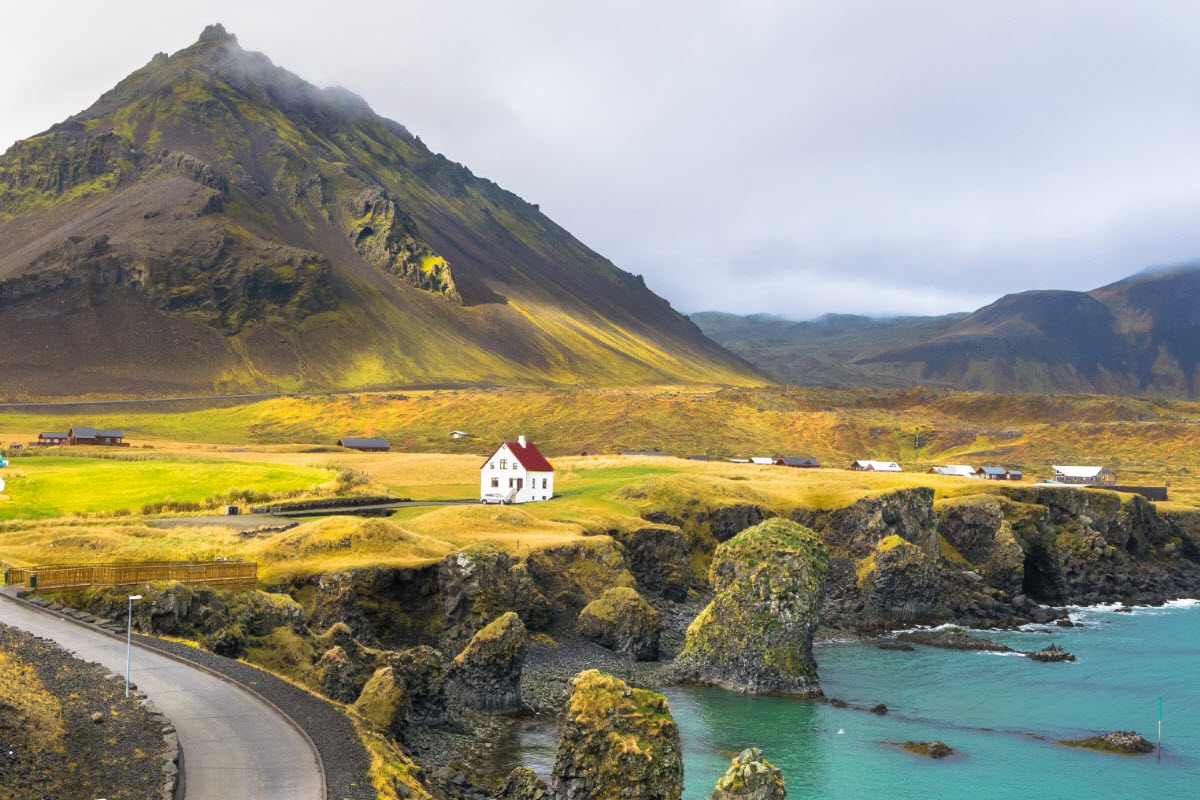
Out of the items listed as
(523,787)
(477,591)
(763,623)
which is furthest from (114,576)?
(763,623)

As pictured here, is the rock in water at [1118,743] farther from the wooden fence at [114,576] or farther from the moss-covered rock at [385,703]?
the wooden fence at [114,576]

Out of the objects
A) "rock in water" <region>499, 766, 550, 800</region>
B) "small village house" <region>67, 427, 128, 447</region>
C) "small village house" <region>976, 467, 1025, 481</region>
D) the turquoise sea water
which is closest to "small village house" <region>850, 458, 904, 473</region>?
"small village house" <region>976, 467, 1025, 481</region>

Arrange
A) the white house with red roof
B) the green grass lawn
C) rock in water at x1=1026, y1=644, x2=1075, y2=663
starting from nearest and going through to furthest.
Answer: rock in water at x1=1026, y1=644, x2=1075, y2=663 → the green grass lawn → the white house with red roof

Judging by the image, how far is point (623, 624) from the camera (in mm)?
60406

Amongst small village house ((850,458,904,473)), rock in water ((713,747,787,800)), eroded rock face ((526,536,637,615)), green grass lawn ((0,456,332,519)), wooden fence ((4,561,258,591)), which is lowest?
rock in water ((713,747,787,800))

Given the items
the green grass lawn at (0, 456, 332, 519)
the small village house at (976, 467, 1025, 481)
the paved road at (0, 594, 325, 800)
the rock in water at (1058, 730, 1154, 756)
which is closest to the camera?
the paved road at (0, 594, 325, 800)

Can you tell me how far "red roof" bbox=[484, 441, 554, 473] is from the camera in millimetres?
93625

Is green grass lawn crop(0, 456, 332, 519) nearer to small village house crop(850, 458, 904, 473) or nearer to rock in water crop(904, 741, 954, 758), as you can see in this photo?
rock in water crop(904, 741, 954, 758)

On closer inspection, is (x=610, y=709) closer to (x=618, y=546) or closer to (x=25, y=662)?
(x=25, y=662)

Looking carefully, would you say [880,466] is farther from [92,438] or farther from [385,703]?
[385,703]

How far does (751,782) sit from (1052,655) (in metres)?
42.6

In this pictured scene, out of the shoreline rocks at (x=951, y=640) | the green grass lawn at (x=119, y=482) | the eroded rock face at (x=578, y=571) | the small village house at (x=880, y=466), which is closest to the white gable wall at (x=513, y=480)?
the green grass lawn at (x=119, y=482)

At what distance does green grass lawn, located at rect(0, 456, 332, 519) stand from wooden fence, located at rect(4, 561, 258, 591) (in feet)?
81.5

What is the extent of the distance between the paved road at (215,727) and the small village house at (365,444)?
129152mm
